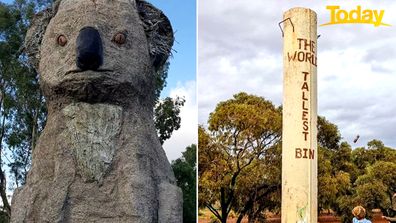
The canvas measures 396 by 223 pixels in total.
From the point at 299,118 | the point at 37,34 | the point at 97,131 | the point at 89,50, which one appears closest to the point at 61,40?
the point at 89,50

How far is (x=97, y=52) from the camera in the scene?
5.97 m

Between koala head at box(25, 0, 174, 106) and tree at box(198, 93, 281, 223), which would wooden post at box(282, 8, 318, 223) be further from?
tree at box(198, 93, 281, 223)

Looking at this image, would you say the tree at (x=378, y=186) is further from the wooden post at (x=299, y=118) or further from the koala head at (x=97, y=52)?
the koala head at (x=97, y=52)

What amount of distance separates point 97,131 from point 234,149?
53.1 feet

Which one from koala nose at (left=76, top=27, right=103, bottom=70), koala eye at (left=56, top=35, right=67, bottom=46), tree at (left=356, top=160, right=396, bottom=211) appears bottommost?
tree at (left=356, top=160, right=396, bottom=211)

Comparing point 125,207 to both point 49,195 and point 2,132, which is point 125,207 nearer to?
point 49,195

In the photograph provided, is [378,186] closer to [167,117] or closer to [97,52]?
[167,117]

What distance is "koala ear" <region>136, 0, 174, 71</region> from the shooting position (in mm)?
6836

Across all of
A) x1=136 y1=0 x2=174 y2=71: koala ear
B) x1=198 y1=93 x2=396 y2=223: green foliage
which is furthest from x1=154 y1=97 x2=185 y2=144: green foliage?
x1=136 y1=0 x2=174 y2=71: koala ear

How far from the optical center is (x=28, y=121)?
20.4 m

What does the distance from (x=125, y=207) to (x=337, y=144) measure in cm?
2355

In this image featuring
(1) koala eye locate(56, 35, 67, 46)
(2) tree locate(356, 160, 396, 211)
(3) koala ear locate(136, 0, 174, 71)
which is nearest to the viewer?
(1) koala eye locate(56, 35, 67, 46)

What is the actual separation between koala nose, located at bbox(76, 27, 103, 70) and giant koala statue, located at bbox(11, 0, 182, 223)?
10mm

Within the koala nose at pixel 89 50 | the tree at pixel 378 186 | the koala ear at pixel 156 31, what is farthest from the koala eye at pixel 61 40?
the tree at pixel 378 186
